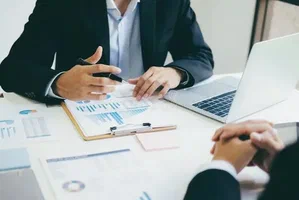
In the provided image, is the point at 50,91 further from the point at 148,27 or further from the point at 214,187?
the point at 214,187

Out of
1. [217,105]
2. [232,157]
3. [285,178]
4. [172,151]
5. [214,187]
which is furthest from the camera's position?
[217,105]

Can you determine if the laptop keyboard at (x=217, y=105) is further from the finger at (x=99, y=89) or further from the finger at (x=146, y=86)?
the finger at (x=99, y=89)

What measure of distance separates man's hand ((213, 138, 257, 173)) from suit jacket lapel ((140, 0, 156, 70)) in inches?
31.9

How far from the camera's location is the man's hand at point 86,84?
1363 mm

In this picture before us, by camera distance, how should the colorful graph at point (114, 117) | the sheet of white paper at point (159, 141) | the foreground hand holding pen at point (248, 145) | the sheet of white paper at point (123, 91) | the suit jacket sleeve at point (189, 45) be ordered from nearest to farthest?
the foreground hand holding pen at point (248, 145) → the sheet of white paper at point (159, 141) → the colorful graph at point (114, 117) → the sheet of white paper at point (123, 91) → the suit jacket sleeve at point (189, 45)

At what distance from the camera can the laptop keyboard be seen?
1.43m

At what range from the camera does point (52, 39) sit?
5.53ft

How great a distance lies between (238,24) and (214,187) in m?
2.34

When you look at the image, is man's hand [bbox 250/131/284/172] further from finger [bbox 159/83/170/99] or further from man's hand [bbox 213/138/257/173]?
finger [bbox 159/83/170/99]

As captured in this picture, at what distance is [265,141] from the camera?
→ 1018 millimetres

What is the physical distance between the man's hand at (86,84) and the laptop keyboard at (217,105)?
0.95 ft

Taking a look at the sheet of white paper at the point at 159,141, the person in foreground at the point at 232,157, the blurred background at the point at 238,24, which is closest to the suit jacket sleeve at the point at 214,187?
the person in foreground at the point at 232,157

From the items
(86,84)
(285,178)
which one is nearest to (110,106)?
(86,84)

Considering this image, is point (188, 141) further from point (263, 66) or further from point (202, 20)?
point (202, 20)
